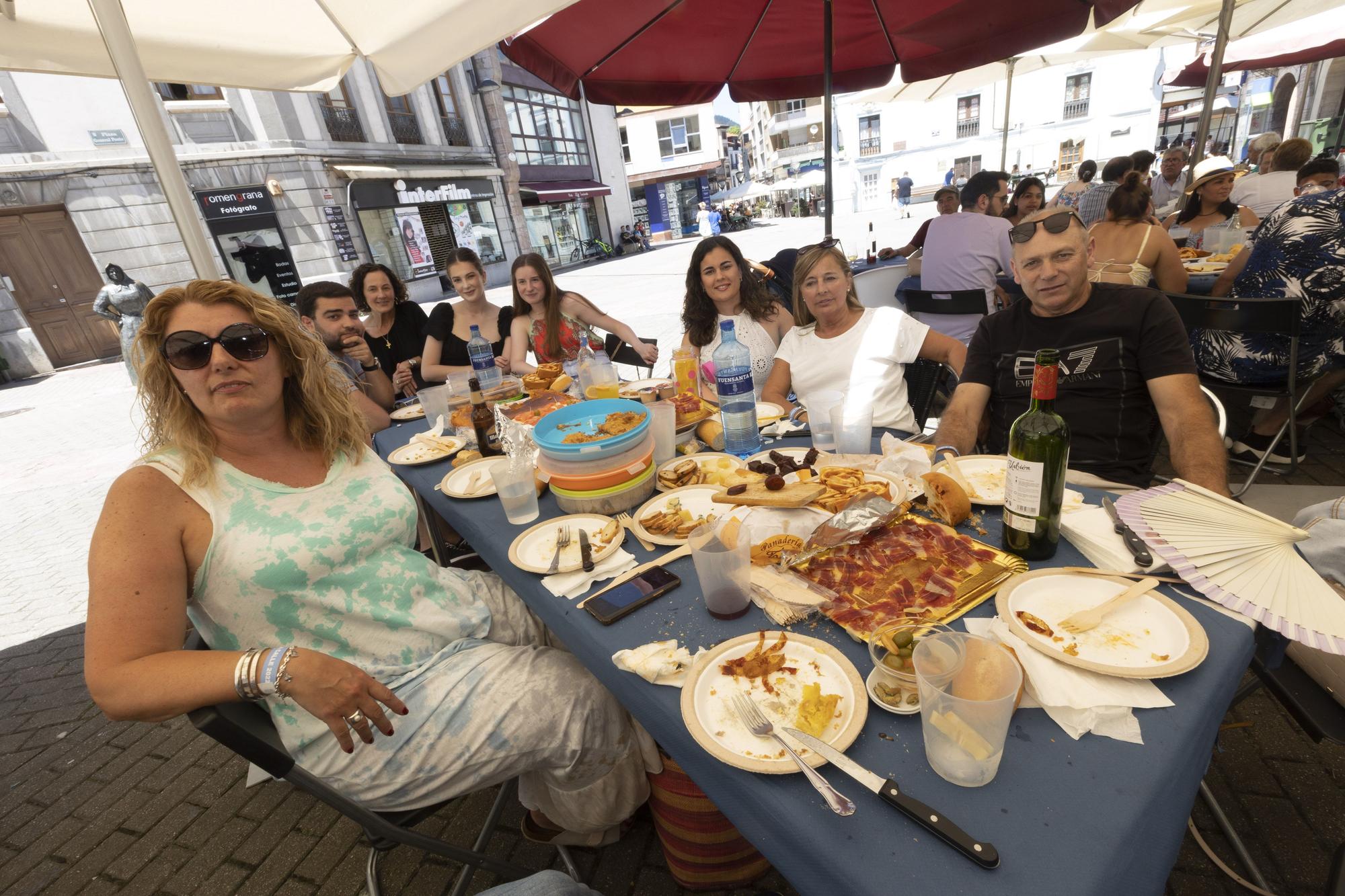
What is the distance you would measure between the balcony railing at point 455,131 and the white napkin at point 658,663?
24.6 metres

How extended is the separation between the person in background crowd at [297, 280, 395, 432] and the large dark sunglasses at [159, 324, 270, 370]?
2.12 m

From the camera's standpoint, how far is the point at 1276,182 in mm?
6359

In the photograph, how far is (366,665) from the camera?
5.98 ft

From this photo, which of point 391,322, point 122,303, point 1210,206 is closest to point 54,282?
point 122,303

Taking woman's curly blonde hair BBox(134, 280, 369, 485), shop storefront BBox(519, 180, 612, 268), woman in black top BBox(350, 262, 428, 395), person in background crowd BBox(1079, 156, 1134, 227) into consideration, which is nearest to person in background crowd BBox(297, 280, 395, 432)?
woman in black top BBox(350, 262, 428, 395)

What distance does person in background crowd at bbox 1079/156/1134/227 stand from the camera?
7.59 metres

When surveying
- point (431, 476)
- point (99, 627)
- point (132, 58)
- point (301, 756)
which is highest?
point (132, 58)

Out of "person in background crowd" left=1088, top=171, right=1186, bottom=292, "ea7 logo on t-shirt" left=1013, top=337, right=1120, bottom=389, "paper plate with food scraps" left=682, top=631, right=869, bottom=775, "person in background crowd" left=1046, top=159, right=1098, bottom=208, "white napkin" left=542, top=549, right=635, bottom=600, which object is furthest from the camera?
"person in background crowd" left=1046, top=159, right=1098, bottom=208

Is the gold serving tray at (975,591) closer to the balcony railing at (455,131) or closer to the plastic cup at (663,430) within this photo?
the plastic cup at (663,430)

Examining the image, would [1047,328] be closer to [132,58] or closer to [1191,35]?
[132,58]

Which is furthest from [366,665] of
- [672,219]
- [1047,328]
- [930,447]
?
[672,219]

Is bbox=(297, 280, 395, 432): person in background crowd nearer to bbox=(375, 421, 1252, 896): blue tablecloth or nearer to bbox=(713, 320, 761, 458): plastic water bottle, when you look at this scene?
bbox=(713, 320, 761, 458): plastic water bottle

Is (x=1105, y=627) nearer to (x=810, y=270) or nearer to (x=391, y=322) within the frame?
(x=810, y=270)

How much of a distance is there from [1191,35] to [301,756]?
12624 mm
